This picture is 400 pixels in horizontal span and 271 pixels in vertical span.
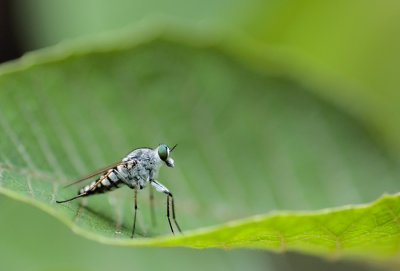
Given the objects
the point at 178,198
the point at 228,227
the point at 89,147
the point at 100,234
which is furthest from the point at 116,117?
the point at 228,227

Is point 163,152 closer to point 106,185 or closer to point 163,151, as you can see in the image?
point 163,151

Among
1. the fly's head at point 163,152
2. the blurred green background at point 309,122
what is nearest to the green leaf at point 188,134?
the blurred green background at point 309,122

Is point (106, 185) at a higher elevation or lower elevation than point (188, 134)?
lower

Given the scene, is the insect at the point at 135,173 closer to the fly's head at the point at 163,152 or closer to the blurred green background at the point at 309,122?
the fly's head at the point at 163,152

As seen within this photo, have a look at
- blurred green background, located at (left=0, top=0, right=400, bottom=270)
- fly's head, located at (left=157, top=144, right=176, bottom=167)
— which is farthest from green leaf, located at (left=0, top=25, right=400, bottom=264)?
fly's head, located at (left=157, top=144, right=176, bottom=167)

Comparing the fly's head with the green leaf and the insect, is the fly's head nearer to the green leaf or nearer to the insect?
the insect

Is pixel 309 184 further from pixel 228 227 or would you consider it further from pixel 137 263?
pixel 228 227

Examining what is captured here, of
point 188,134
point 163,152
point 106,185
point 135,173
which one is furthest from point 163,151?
point 188,134
